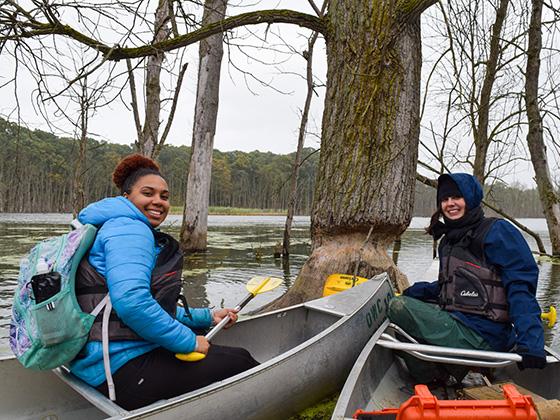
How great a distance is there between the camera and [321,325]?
3.63m

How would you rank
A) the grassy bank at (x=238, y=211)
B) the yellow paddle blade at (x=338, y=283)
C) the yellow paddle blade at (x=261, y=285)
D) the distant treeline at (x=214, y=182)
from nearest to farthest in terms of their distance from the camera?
1. the yellow paddle blade at (x=261, y=285)
2. the yellow paddle blade at (x=338, y=283)
3. the distant treeline at (x=214, y=182)
4. the grassy bank at (x=238, y=211)

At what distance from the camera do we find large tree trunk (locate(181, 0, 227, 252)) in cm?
1255

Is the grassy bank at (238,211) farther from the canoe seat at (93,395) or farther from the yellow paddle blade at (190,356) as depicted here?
the yellow paddle blade at (190,356)

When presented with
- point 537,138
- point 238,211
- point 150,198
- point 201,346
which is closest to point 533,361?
point 201,346

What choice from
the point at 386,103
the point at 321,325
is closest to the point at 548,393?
the point at 321,325

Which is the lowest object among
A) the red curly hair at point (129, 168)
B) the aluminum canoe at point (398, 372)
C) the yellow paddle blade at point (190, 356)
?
the aluminum canoe at point (398, 372)

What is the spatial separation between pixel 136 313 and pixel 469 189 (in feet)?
6.98

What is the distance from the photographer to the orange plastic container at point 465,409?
6.54ft

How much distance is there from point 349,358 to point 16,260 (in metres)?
10.4

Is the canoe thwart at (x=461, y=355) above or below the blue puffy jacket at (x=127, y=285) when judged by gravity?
below

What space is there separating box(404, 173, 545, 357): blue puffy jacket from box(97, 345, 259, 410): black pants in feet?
5.22

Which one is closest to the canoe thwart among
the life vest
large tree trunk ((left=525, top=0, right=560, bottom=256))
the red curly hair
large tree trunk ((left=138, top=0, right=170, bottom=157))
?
the life vest

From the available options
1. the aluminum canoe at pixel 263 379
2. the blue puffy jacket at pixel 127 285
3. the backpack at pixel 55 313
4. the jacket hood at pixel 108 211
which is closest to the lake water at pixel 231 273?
the aluminum canoe at pixel 263 379

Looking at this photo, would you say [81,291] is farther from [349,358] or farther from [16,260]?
[16,260]
